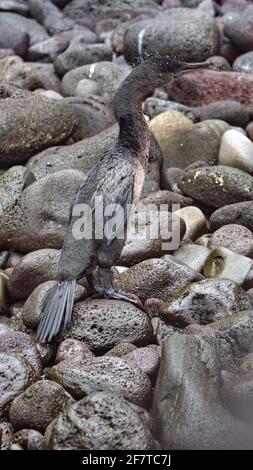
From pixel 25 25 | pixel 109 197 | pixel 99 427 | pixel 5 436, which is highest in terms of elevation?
pixel 109 197

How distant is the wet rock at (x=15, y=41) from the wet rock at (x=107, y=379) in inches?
354

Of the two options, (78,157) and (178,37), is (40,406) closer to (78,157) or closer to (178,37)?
(78,157)

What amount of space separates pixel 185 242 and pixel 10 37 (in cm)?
663

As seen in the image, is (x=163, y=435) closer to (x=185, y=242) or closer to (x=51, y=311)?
(x=51, y=311)

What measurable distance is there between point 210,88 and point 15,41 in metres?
3.77

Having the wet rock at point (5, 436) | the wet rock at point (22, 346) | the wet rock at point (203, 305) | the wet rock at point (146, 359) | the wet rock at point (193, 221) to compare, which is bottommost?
the wet rock at point (193, 221)

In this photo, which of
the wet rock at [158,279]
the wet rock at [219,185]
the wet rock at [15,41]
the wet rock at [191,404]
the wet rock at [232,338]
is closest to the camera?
the wet rock at [191,404]

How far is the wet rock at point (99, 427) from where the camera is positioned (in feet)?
15.9

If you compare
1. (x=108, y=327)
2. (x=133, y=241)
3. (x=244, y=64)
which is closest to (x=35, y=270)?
(x=133, y=241)

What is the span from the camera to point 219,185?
9016 millimetres

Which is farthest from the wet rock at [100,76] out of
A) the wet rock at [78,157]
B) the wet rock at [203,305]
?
the wet rock at [203,305]

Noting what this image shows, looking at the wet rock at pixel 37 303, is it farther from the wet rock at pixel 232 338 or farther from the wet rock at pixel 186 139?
the wet rock at pixel 186 139

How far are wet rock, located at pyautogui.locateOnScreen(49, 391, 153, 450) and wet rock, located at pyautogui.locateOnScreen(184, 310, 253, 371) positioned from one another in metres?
1.25

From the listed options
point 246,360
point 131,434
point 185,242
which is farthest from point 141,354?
point 185,242
